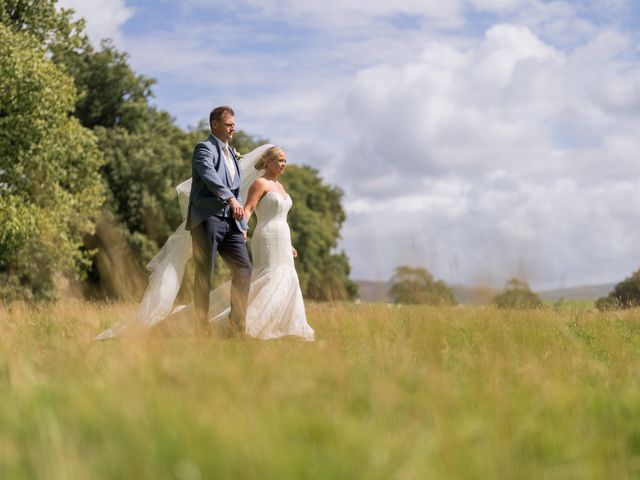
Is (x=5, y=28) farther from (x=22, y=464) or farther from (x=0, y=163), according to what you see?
(x=22, y=464)

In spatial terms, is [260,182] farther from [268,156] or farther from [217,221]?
[217,221]

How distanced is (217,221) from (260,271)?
1262 millimetres

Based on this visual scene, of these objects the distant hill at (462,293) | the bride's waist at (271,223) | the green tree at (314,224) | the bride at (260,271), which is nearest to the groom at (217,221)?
the bride at (260,271)

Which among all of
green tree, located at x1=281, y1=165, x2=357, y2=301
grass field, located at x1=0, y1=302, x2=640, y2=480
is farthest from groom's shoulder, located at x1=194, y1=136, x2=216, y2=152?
green tree, located at x1=281, y1=165, x2=357, y2=301

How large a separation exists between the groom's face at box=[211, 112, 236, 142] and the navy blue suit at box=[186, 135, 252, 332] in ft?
0.36

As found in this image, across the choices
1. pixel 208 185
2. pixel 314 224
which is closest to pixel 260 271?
pixel 208 185

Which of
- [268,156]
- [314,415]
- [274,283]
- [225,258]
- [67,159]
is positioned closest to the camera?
[314,415]

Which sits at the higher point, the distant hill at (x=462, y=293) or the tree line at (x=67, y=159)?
the tree line at (x=67, y=159)

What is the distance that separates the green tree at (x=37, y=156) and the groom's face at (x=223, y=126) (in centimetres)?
1611

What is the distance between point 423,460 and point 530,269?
17.6ft

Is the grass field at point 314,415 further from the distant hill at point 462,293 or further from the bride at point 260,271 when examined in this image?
the bride at point 260,271

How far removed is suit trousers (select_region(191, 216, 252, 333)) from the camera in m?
10.1

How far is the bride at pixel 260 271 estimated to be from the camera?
1070 centimetres

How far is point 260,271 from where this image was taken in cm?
1112
